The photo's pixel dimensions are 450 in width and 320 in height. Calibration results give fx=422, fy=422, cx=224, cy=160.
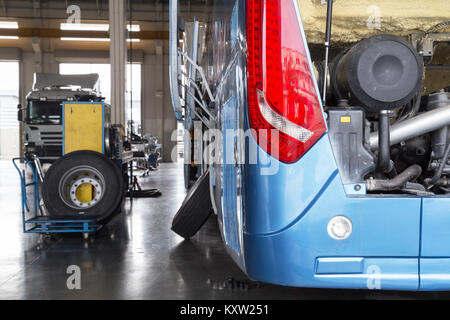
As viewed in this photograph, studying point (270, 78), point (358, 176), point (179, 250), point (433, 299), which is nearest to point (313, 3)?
point (270, 78)

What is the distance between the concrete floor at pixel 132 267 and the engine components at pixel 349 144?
1338 millimetres

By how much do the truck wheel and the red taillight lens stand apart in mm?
3594

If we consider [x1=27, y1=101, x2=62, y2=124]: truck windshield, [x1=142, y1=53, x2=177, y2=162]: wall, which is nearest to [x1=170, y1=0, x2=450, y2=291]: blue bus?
[x1=27, y1=101, x2=62, y2=124]: truck windshield

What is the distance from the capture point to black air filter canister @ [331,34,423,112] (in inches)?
73.6

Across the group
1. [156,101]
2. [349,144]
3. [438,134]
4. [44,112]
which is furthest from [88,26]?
[349,144]

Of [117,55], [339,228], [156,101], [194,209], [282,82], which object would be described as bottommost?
[194,209]

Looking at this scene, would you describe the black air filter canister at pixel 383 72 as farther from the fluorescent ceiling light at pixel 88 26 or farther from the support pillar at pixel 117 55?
the fluorescent ceiling light at pixel 88 26

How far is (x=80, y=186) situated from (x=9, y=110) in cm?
1964

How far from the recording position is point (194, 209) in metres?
4.45

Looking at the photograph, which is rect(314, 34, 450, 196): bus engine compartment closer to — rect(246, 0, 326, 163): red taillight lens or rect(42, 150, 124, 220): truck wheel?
rect(246, 0, 326, 163): red taillight lens

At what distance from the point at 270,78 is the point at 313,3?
76 centimetres

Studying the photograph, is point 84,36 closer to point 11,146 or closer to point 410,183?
point 11,146

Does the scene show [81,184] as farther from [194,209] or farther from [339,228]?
[339,228]

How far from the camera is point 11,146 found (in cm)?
2328
